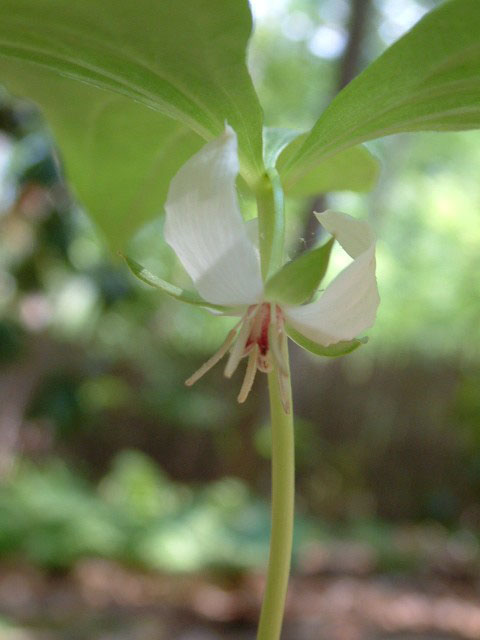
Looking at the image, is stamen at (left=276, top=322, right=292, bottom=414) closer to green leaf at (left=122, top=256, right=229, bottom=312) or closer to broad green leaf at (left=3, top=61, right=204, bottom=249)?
green leaf at (left=122, top=256, right=229, bottom=312)

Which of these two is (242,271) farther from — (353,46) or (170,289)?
(353,46)

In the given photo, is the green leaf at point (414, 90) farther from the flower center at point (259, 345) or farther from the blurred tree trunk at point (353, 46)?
the blurred tree trunk at point (353, 46)

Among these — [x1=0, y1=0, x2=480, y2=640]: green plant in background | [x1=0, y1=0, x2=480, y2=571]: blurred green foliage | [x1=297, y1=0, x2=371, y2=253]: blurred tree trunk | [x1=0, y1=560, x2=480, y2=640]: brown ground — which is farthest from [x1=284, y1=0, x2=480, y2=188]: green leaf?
[x1=0, y1=560, x2=480, y2=640]: brown ground

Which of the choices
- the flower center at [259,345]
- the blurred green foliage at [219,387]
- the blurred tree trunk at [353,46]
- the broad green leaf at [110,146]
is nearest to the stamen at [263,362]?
the flower center at [259,345]

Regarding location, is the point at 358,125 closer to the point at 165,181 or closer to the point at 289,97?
the point at 165,181

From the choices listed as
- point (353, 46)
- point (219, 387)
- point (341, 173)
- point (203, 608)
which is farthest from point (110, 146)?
point (219, 387)

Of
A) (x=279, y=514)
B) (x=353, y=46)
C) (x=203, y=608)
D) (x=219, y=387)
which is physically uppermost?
(x=219, y=387)
